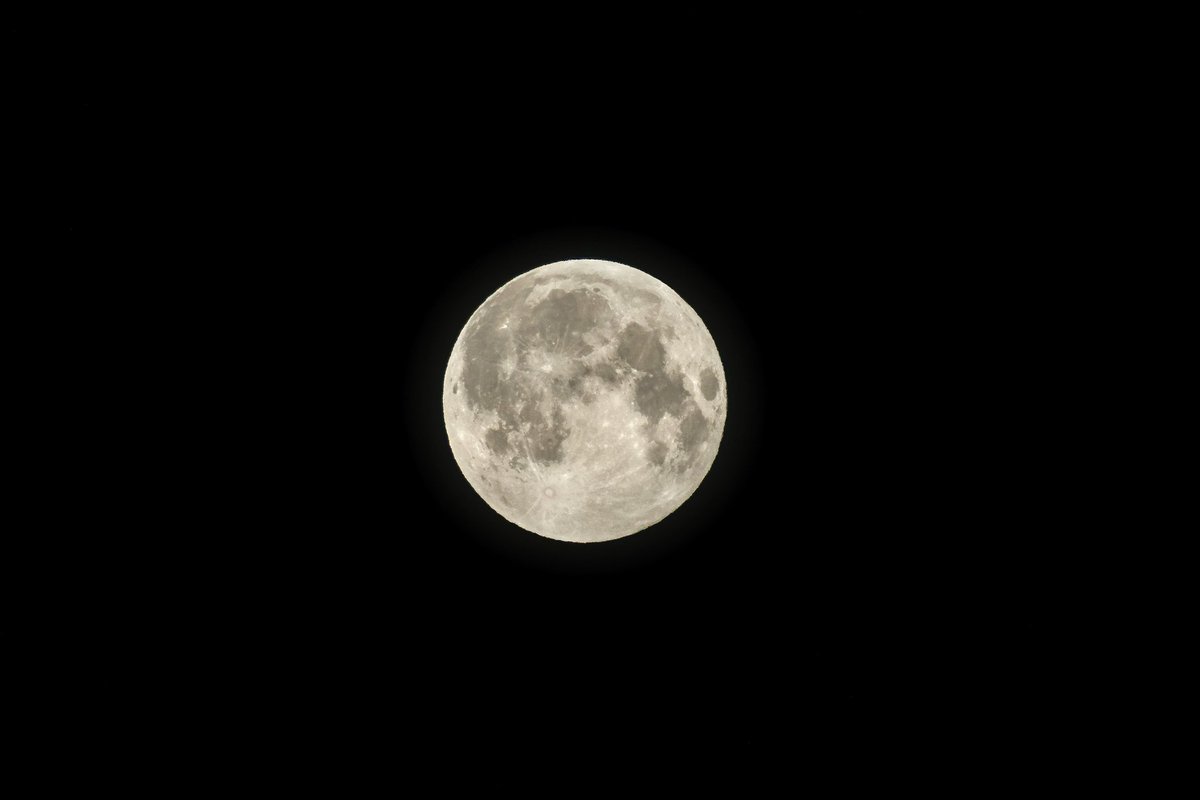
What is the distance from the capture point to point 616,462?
171 inches

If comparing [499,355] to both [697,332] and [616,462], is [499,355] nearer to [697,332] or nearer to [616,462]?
[616,462]

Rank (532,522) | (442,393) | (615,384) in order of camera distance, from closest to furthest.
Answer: (615,384) → (532,522) → (442,393)

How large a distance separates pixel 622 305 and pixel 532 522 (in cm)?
145

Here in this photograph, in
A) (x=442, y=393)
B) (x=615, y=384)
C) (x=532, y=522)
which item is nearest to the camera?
(x=615, y=384)

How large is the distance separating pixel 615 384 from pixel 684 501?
110cm

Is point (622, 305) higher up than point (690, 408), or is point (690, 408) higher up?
point (622, 305)

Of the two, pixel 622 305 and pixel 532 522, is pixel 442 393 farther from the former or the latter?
pixel 622 305

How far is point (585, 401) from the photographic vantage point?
4.23 meters

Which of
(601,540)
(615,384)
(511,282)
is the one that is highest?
(511,282)

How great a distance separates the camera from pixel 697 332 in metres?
4.79

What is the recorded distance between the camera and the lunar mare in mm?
4273

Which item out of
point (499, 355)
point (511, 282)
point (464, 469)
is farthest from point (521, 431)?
point (511, 282)

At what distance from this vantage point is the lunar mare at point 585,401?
4.27m

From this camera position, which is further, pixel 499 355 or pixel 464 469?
pixel 464 469
